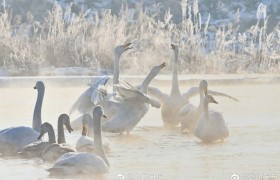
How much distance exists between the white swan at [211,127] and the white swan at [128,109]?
67cm

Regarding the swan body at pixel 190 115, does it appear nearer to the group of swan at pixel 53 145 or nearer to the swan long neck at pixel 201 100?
the swan long neck at pixel 201 100

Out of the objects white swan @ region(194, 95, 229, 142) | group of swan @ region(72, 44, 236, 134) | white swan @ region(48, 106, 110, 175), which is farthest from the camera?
group of swan @ region(72, 44, 236, 134)

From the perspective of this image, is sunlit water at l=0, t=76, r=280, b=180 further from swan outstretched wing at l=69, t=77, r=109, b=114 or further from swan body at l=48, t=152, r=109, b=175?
swan outstretched wing at l=69, t=77, r=109, b=114

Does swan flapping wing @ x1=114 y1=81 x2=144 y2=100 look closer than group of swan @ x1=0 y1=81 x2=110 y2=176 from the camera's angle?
No

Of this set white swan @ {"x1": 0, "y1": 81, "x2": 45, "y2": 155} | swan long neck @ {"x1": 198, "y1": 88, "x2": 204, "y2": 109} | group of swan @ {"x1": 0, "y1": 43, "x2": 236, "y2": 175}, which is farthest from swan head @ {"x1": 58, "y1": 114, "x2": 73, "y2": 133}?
swan long neck @ {"x1": 198, "y1": 88, "x2": 204, "y2": 109}

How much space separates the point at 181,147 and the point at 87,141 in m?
1.17

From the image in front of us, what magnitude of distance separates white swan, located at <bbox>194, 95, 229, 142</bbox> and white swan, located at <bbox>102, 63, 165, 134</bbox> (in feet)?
2.19

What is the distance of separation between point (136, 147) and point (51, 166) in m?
1.69

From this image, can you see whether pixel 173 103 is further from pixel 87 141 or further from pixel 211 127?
pixel 87 141

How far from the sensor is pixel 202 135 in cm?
1002

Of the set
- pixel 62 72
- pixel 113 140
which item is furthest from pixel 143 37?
pixel 113 140

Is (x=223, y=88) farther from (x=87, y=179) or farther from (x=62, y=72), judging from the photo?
(x=87, y=179)

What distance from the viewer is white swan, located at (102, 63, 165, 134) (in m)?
10.8

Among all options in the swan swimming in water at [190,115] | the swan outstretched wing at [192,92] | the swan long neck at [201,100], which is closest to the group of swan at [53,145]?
the swan swimming in water at [190,115]
